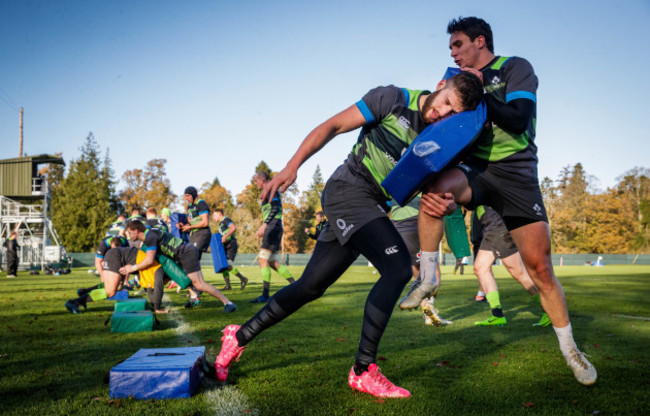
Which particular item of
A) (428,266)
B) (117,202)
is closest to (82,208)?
(117,202)

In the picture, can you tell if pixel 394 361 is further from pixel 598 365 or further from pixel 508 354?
pixel 598 365

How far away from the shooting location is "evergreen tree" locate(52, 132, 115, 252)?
51531 mm

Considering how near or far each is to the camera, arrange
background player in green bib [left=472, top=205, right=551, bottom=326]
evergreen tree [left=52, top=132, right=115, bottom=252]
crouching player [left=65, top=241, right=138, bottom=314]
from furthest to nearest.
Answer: evergreen tree [left=52, top=132, right=115, bottom=252]
crouching player [left=65, top=241, right=138, bottom=314]
background player in green bib [left=472, top=205, right=551, bottom=326]

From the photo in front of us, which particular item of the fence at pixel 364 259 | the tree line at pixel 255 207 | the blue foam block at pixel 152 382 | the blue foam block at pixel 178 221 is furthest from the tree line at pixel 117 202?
the blue foam block at pixel 152 382

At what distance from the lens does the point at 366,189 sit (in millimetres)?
3107

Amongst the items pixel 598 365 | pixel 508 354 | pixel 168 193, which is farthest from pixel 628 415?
pixel 168 193

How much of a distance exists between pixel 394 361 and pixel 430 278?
933 millimetres

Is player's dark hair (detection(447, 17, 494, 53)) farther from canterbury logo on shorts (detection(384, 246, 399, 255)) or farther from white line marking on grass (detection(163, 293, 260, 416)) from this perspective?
white line marking on grass (detection(163, 293, 260, 416))

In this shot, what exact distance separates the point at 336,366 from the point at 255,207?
209 ft

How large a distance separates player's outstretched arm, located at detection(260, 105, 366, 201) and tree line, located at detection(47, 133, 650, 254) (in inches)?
2103

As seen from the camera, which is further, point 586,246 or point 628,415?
point 586,246

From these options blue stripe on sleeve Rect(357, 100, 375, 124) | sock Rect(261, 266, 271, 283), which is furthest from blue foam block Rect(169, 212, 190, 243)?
blue stripe on sleeve Rect(357, 100, 375, 124)

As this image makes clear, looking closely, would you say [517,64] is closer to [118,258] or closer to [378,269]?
[378,269]

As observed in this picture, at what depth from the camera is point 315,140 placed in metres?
2.88
